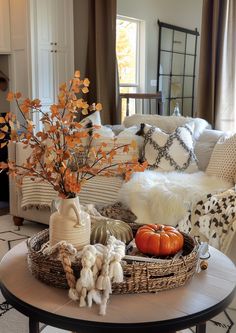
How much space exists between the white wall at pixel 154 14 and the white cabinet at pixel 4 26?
5.03 ft

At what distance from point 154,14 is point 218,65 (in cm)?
229

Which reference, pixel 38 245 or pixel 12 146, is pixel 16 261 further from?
pixel 12 146

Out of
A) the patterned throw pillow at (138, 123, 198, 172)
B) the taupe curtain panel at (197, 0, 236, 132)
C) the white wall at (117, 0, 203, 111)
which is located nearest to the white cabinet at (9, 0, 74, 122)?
the white wall at (117, 0, 203, 111)

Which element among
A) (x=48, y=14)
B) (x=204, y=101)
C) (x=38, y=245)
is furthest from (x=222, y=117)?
(x=38, y=245)

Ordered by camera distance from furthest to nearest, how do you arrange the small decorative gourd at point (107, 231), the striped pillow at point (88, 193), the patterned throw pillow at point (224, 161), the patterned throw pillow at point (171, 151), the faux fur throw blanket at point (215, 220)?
1. the patterned throw pillow at point (171, 151)
2. the striped pillow at point (88, 193)
3. the patterned throw pillow at point (224, 161)
4. the faux fur throw blanket at point (215, 220)
5. the small decorative gourd at point (107, 231)

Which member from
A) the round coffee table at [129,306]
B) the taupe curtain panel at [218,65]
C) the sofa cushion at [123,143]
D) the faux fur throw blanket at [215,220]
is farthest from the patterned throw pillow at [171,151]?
the round coffee table at [129,306]

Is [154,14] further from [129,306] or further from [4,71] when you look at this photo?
[129,306]

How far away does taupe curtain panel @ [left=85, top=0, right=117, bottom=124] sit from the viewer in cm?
460

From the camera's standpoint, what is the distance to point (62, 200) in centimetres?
131

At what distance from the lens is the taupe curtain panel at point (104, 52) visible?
15.1 ft

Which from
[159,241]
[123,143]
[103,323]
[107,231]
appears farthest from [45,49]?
[103,323]

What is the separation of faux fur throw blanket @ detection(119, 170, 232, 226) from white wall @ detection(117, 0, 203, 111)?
10.7 feet

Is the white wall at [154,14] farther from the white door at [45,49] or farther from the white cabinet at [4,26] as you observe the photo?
the white cabinet at [4,26]

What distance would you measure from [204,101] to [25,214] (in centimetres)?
202
